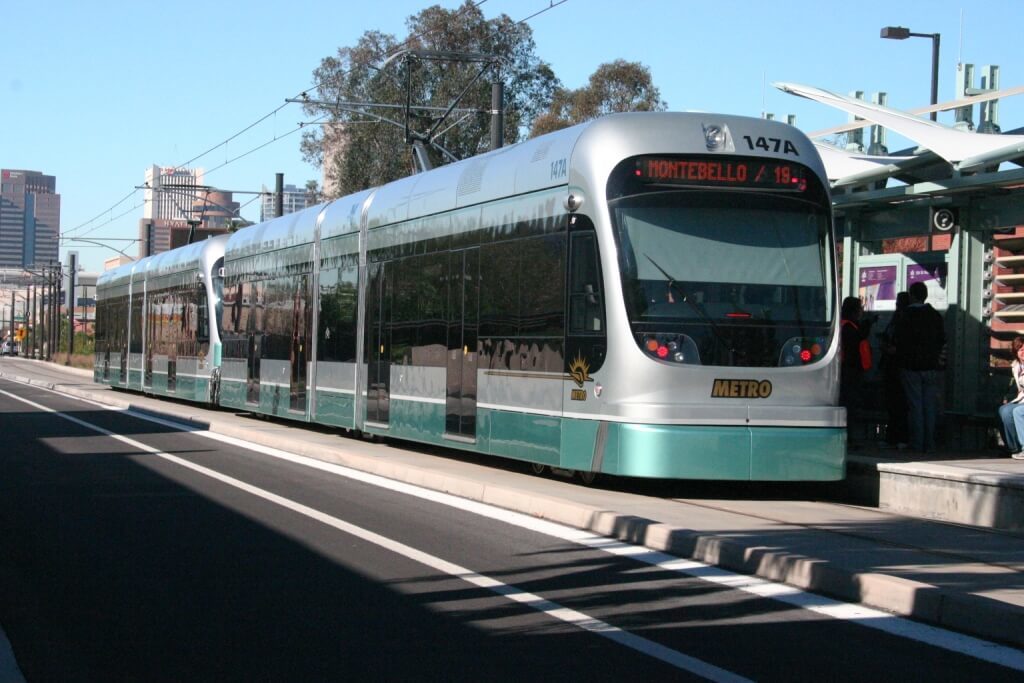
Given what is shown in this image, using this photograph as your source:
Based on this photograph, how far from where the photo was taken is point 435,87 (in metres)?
63.4

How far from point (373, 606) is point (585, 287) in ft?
19.5

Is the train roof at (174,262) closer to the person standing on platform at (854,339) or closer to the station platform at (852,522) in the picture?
Result: the station platform at (852,522)

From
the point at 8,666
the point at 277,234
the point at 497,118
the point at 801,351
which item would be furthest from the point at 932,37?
the point at 8,666

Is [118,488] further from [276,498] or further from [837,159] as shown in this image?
[837,159]

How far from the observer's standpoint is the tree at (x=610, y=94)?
209 feet

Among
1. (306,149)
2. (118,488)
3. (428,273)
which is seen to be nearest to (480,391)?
(428,273)

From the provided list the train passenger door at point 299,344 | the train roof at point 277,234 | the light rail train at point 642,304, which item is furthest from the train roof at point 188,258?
the light rail train at point 642,304

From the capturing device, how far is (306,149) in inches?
2761

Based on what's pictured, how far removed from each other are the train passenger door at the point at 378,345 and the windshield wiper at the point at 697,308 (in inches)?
256

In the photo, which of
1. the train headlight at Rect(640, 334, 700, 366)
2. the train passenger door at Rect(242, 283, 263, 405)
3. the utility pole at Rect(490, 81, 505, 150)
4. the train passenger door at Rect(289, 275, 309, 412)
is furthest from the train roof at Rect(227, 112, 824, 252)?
the utility pole at Rect(490, 81, 505, 150)

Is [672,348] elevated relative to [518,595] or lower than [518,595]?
elevated

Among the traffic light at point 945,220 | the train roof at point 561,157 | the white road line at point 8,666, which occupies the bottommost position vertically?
the white road line at point 8,666

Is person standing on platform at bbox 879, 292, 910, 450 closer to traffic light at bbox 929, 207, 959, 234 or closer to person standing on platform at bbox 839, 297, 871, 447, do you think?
person standing on platform at bbox 839, 297, 871, 447

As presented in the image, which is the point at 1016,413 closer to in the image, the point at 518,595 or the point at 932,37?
the point at 518,595
